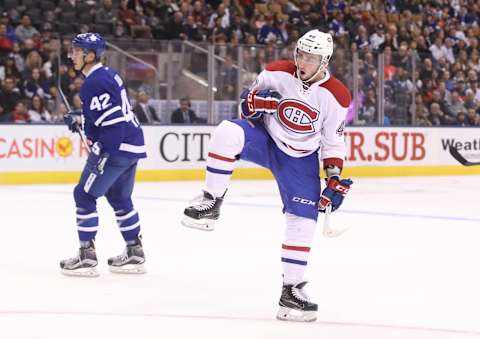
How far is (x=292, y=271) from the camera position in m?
5.08

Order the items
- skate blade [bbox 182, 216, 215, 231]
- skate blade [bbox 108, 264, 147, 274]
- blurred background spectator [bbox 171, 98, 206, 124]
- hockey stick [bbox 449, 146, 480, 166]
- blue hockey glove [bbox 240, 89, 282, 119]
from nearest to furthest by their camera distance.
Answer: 1. skate blade [bbox 182, 216, 215, 231]
2. blue hockey glove [bbox 240, 89, 282, 119]
3. skate blade [bbox 108, 264, 147, 274]
4. blurred background spectator [bbox 171, 98, 206, 124]
5. hockey stick [bbox 449, 146, 480, 166]

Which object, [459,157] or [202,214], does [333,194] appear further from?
[459,157]

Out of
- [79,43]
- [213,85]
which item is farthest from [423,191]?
[79,43]

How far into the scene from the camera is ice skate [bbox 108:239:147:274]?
6.42 metres

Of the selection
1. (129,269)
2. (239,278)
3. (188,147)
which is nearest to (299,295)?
(239,278)

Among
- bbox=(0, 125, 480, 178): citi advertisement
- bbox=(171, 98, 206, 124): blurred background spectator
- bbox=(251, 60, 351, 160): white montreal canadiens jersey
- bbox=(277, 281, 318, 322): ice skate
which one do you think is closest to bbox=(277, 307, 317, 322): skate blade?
bbox=(277, 281, 318, 322): ice skate

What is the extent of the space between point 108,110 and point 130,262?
935mm

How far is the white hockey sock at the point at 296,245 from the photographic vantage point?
5027mm

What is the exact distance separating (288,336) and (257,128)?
1.00m

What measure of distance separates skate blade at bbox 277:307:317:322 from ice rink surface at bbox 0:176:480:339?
46 mm

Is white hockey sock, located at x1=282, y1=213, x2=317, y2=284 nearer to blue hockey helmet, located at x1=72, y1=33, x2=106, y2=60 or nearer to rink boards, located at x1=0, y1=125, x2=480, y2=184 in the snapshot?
blue hockey helmet, located at x1=72, y1=33, x2=106, y2=60

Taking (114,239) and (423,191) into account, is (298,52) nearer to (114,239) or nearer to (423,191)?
(114,239)

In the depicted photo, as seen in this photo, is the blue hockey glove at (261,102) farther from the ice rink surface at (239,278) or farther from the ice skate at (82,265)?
the ice skate at (82,265)

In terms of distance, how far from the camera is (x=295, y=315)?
16.1 ft
